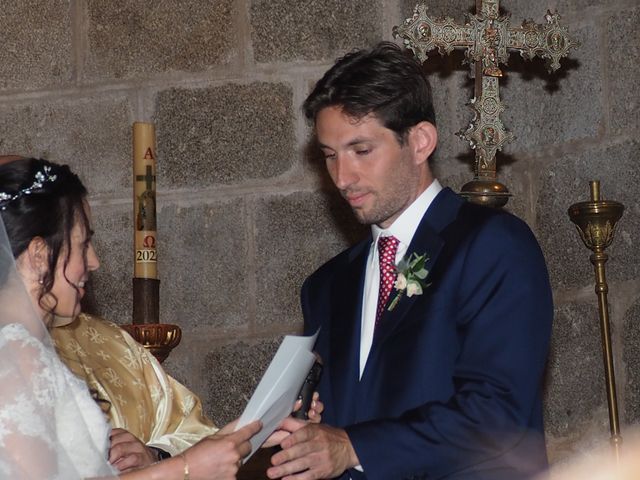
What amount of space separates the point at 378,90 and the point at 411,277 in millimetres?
556

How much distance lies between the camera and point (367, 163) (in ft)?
12.8

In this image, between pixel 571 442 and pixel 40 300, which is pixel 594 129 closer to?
pixel 571 442

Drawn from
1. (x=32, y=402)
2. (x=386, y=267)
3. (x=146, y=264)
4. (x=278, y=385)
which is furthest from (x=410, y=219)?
(x=32, y=402)

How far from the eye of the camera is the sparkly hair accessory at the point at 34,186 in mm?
3508

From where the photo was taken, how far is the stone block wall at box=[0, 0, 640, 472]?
5.37m

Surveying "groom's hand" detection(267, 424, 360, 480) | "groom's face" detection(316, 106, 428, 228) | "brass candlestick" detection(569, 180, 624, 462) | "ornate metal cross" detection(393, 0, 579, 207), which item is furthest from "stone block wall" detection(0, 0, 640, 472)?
"groom's hand" detection(267, 424, 360, 480)

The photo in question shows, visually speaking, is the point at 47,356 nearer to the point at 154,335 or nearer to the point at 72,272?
the point at 72,272

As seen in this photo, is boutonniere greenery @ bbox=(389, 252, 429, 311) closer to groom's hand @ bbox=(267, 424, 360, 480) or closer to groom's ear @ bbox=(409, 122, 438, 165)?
groom's ear @ bbox=(409, 122, 438, 165)

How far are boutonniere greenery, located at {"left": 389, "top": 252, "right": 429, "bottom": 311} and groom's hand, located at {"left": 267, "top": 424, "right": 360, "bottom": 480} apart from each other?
18.1 inches

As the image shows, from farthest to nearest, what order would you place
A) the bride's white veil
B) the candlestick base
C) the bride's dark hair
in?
the candlestick base, the bride's dark hair, the bride's white veil

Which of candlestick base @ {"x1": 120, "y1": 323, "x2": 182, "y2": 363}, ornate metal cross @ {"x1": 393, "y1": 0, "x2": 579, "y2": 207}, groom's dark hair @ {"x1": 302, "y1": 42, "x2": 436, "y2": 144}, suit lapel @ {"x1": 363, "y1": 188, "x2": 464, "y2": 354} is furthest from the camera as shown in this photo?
candlestick base @ {"x1": 120, "y1": 323, "x2": 182, "y2": 363}

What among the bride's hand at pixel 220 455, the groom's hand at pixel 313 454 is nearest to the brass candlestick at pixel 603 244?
the groom's hand at pixel 313 454

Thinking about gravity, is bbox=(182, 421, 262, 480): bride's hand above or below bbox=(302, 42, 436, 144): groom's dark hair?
below

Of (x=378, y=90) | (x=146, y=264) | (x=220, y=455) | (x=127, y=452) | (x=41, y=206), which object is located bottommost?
(x=127, y=452)
